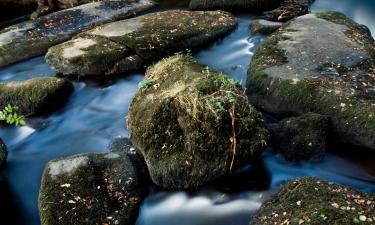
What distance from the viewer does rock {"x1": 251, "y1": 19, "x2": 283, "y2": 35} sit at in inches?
374

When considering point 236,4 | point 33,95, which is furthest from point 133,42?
point 236,4

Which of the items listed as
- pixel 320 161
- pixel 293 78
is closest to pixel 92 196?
pixel 320 161

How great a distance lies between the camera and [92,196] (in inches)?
197

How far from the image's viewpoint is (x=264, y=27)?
9.53 meters

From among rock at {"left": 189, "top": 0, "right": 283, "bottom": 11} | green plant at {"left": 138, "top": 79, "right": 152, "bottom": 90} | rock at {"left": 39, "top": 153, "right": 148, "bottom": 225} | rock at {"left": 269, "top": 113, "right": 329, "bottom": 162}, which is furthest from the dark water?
rock at {"left": 189, "top": 0, "right": 283, "bottom": 11}

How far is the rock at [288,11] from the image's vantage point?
392 inches

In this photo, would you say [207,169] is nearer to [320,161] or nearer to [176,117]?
[176,117]

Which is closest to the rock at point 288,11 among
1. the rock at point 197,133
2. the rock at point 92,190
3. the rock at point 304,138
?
the rock at point 304,138

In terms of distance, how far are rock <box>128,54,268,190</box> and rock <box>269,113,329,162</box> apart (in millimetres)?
432

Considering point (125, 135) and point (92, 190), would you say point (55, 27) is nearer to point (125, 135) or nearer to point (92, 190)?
point (125, 135)

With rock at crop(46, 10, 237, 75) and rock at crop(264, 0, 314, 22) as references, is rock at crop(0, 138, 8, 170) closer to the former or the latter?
rock at crop(46, 10, 237, 75)

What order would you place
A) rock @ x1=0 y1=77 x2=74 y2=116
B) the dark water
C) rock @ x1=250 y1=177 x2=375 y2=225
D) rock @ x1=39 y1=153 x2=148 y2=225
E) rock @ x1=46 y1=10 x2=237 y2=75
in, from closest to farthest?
rock @ x1=250 y1=177 x2=375 y2=225 < rock @ x1=39 y1=153 x2=148 y2=225 < the dark water < rock @ x1=0 y1=77 x2=74 y2=116 < rock @ x1=46 y1=10 x2=237 y2=75

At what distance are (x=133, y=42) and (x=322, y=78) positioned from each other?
4101 millimetres

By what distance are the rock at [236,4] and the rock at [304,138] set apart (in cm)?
600
